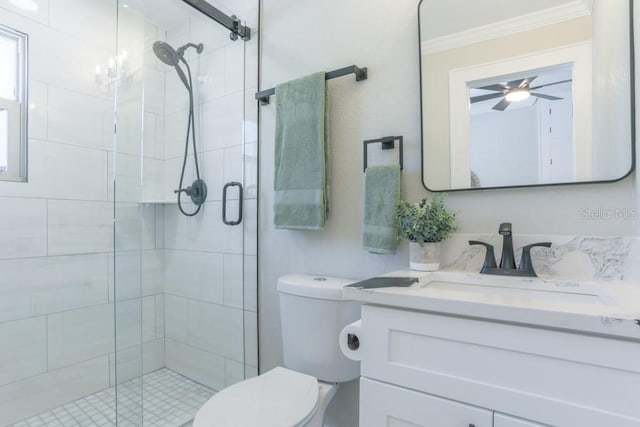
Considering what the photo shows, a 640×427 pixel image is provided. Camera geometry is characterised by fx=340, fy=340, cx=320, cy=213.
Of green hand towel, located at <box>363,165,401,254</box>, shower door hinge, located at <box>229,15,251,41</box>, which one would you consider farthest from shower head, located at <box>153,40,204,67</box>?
green hand towel, located at <box>363,165,401,254</box>

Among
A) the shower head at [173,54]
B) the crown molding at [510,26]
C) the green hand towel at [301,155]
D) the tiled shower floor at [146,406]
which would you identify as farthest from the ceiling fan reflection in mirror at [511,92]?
the tiled shower floor at [146,406]

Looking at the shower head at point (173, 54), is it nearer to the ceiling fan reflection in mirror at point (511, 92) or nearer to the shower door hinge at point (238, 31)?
the shower door hinge at point (238, 31)

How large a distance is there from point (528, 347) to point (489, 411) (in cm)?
17

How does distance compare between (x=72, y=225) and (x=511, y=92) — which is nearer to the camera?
(x=511, y=92)

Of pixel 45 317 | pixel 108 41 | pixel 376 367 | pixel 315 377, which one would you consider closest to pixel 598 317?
pixel 376 367

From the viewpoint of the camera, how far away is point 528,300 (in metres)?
0.77

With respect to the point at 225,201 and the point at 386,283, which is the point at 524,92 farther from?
the point at 225,201

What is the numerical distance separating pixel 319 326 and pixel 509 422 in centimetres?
73

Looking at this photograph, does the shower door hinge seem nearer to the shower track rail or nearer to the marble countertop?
the shower track rail

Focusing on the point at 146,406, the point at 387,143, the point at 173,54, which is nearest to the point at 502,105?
the point at 387,143

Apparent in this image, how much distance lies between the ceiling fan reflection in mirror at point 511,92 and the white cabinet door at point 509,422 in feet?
3.10

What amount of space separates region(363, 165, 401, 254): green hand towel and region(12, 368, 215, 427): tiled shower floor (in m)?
1.32

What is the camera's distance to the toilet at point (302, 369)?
108 cm

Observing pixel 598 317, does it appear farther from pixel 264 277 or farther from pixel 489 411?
pixel 264 277
